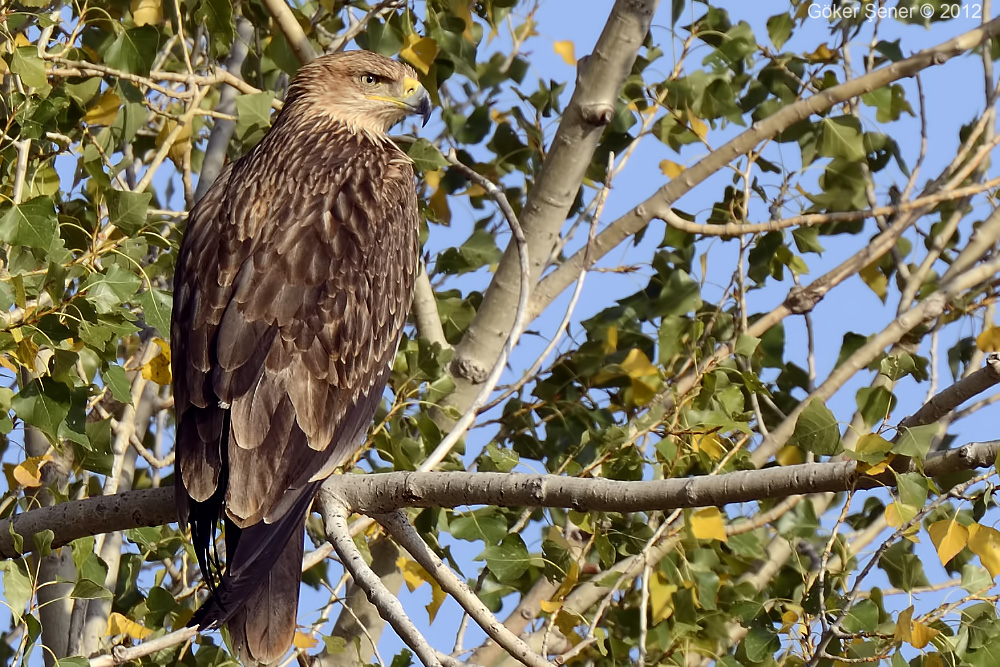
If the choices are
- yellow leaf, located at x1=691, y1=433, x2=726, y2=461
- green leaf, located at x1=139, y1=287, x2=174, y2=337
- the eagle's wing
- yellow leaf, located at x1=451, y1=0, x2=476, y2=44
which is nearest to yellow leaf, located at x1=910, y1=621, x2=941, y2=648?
yellow leaf, located at x1=691, y1=433, x2=726, y2=461

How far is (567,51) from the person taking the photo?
5.04 metres

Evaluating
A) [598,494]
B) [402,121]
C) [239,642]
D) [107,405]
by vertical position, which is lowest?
[239,642]

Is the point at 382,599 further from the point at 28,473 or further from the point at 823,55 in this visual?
the point at 823,55

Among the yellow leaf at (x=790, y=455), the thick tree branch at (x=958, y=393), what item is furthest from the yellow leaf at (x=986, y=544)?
the yellow leaf at (x=790, y=455)

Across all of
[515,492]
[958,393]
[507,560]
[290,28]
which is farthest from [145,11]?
[958,393]

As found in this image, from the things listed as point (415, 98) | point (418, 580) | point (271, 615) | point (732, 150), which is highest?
point (732, 150)

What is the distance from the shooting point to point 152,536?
12.2 feet

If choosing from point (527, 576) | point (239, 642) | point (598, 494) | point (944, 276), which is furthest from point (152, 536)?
point (944, 276)

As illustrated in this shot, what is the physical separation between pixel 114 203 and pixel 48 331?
1.85 feet

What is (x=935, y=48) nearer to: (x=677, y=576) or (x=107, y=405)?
(x=677, y=576)

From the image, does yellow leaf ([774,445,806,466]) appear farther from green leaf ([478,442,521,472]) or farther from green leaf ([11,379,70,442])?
green leaf ([11,379,70,442])

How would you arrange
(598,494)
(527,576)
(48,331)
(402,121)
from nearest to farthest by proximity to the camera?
(598,494)
(48,331)
(527,576)
(402,121)

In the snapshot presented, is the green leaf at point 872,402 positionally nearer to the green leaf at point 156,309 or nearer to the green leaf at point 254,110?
the green leaf at point 156,309

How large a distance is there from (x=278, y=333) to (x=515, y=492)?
3.51 feet
